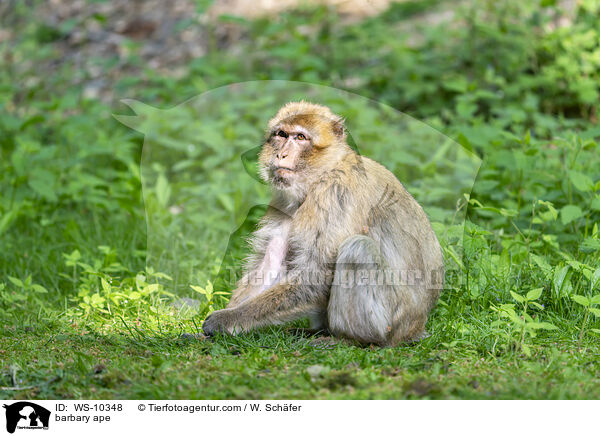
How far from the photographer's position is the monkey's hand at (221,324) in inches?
172

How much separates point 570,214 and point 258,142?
8.27ft

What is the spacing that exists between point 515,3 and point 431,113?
1.90m

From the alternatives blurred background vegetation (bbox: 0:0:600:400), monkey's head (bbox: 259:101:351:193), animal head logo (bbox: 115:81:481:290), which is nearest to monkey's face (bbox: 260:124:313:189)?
monkey's head (bbox: 259:101:351:193)

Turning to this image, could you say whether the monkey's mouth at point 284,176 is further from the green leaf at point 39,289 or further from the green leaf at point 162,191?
the green leaf at point 162,191

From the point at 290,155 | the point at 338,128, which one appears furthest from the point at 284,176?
the point at 338,128

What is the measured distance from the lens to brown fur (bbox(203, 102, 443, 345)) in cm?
426

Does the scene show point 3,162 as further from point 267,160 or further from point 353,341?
point 353,341

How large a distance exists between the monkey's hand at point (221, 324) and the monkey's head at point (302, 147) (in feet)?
2.85

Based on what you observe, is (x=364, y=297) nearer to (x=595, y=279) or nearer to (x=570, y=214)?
(x=595, y=279)

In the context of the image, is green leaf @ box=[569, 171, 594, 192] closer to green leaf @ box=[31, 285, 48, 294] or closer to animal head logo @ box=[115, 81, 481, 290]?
animal head logo @ box=[115, 81, 481, 290]

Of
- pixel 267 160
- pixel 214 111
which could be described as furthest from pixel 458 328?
pixel 214 111
